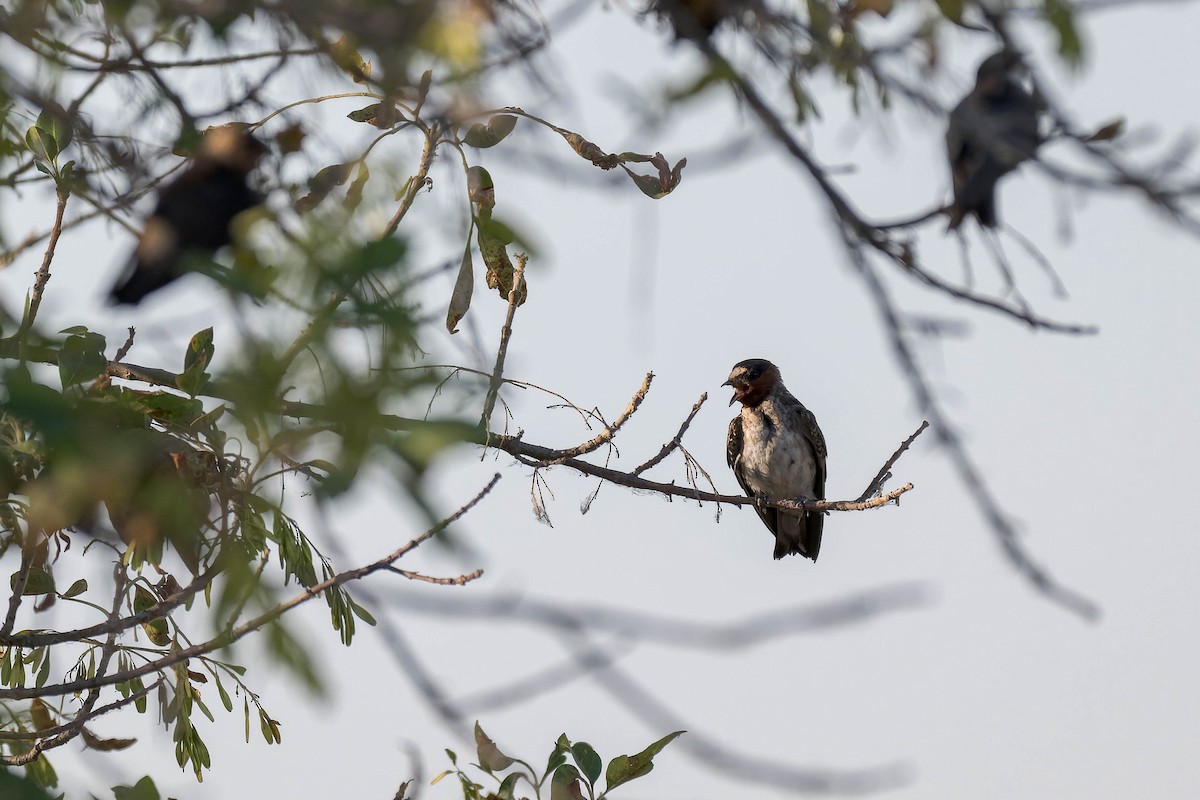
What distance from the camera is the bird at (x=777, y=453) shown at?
7.51m

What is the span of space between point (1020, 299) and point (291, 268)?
135 cm

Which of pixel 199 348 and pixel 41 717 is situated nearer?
pixel 199 348

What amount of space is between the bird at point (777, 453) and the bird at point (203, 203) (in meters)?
4.73

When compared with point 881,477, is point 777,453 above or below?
above

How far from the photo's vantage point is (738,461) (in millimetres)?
7730

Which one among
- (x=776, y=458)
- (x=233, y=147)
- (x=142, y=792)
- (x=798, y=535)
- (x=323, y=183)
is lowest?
(x=142, y=792)

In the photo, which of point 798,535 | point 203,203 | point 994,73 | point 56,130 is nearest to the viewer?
point 994,73

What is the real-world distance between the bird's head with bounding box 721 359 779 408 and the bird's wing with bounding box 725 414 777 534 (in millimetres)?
155

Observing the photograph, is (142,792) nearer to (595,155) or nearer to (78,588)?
(78,588)

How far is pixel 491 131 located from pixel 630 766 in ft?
4.88

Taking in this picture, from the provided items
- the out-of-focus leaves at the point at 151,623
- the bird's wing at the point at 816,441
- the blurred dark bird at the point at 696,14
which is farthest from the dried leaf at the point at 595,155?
the bird's wing at the point at 816,441

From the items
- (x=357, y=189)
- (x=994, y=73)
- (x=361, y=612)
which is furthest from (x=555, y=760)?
(x=994, y=73)

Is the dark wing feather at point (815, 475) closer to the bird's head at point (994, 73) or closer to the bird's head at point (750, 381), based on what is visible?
the bird's head at point (750, 381)

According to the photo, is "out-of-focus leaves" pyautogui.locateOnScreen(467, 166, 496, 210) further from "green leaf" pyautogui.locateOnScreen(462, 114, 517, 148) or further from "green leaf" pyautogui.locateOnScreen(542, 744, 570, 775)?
"green leaf" pyautogui.locateOnScreen(542, 744, 570, 775)
